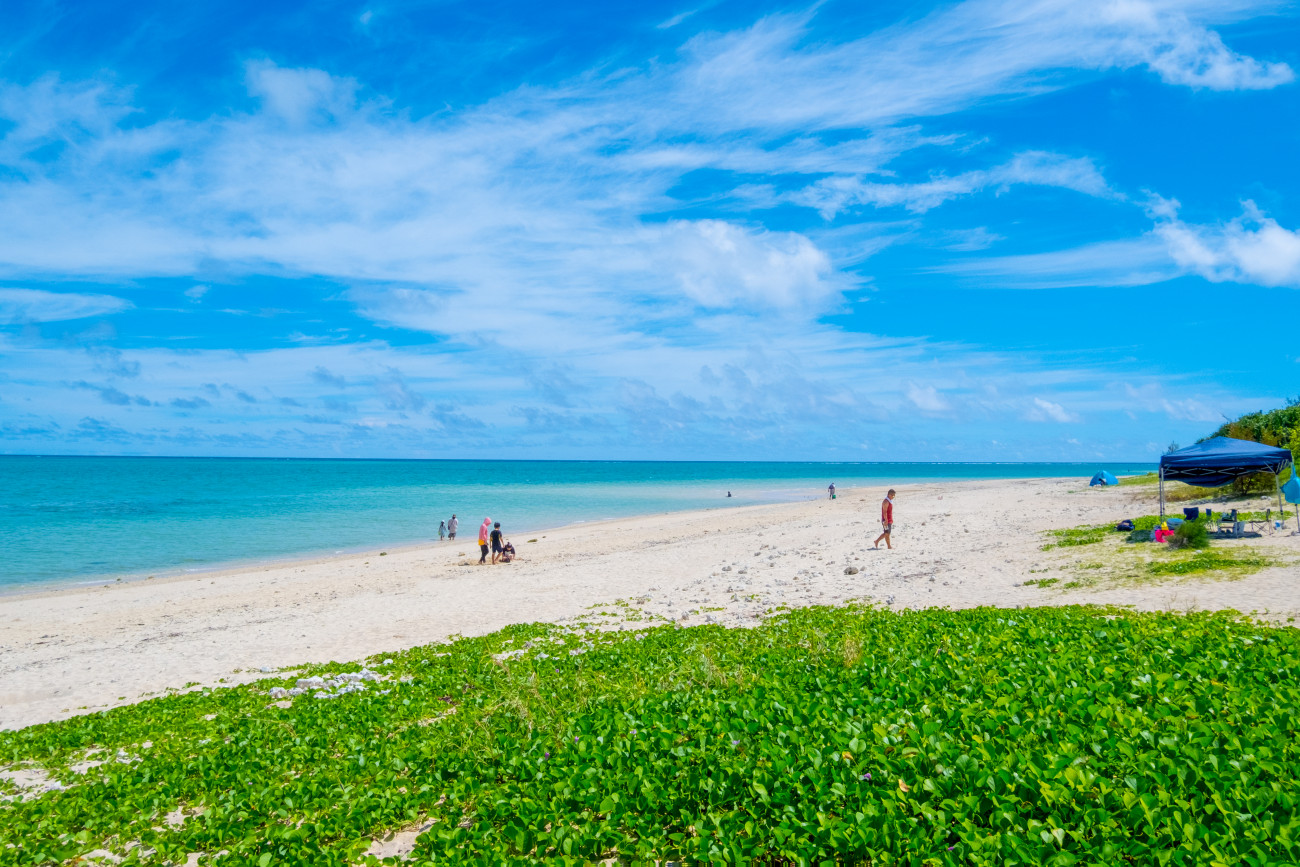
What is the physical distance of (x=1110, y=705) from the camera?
682cm

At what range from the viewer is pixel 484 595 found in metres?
22.1

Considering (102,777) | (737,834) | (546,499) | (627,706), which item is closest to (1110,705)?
(737,834)

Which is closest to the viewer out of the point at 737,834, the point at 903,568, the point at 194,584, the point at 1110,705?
the point at 737,834

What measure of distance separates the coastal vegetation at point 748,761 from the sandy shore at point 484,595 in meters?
3.83

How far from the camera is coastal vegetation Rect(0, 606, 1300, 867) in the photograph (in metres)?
4.91

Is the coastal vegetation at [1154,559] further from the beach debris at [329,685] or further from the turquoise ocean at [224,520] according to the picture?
the turquoise ocean at [224,520]

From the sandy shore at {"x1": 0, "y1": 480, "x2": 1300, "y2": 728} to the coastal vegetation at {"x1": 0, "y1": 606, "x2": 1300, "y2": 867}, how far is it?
383 cm

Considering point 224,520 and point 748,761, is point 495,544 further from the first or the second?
point 224,520

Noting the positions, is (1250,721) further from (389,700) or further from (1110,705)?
(389,700)

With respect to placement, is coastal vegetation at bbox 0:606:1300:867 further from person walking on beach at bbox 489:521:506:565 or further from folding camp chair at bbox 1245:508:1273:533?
person walking on beach at bbox 489:521:506:565

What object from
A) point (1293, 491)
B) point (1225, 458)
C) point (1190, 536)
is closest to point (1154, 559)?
point (1190, 536)

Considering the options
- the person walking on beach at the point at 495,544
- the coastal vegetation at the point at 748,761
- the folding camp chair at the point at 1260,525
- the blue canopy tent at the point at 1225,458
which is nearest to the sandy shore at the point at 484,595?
the person walking on beach at the point at 495,544

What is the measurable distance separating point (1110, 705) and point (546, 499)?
226 ft

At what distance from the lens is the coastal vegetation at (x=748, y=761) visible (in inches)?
193
